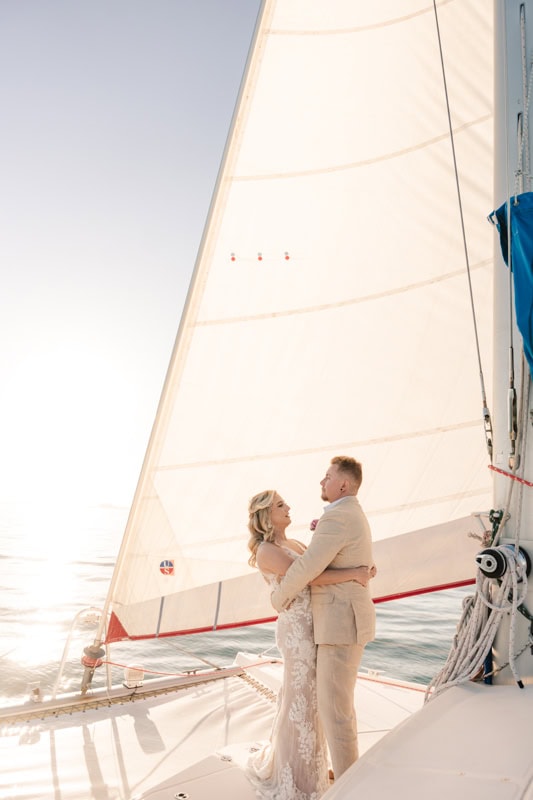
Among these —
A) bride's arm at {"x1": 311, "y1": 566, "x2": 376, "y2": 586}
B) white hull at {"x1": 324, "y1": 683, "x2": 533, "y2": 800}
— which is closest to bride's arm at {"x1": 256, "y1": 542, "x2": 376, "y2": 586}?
bride's arm at {"x1": 311, "y1": 566, "x2": 376, "y2": 586}

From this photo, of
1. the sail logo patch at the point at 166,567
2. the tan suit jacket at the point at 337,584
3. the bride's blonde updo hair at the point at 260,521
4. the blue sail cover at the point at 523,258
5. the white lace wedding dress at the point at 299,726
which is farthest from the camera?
the sail logo patch at the point at 166,567

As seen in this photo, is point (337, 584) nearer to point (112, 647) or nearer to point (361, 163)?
point (361, 163)

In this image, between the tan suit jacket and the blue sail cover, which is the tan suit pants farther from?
the blue sail cover

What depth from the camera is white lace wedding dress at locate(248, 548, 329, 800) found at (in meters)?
2.55

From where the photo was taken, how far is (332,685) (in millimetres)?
2418

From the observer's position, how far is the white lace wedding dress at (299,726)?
255 cm

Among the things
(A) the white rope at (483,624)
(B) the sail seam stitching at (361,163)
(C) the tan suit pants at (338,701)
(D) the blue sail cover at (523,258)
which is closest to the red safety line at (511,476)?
(A) the white rope at (483,624)

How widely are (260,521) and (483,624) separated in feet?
3.27

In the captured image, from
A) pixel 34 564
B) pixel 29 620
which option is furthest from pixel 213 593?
pixel 34 564

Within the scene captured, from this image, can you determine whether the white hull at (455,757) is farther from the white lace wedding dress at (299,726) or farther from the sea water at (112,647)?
the sea water at (112,647)

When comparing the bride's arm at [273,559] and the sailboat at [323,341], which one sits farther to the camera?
the sailboat at [323,341]

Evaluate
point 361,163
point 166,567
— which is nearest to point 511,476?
point 166,567

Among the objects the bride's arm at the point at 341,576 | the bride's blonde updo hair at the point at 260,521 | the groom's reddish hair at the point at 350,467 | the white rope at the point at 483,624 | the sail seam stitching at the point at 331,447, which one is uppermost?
the sail seam stitching at the point at 331,447

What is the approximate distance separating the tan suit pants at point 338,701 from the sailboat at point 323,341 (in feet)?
2.88
